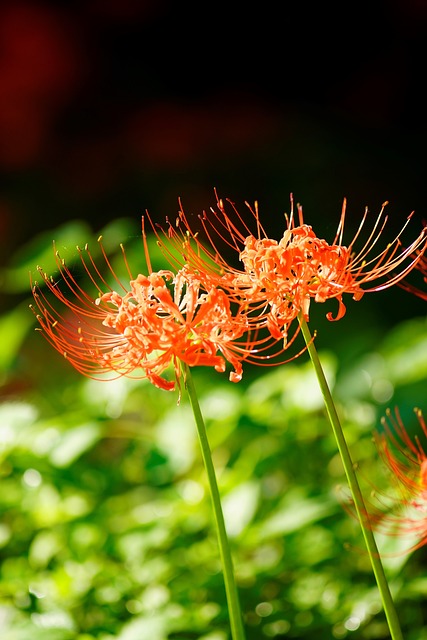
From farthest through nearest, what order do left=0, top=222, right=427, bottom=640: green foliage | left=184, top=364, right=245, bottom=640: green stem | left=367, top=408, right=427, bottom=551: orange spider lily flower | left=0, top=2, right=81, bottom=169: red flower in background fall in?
left=0, top=2, right=81, bottom=169: red flower in background → left=0, top=222, right=427, bottom=640: green foliage → left=367, top=408, right=427, bottom=551: orange spider lily flower → left=184, top=364, right=245, bottom=640: green stem

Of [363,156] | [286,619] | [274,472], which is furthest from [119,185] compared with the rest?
[286,619]

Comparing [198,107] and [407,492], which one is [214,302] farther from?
[198,107]

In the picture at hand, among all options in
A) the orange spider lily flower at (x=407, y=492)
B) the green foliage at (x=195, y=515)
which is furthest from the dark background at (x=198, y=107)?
the orange spider lily flower at (x=407, y=492)

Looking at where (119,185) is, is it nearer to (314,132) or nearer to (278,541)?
(314,132)

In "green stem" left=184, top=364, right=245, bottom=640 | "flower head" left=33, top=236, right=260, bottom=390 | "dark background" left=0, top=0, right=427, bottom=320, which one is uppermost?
"dark background" left=0, top=0, right=427, bottom=320

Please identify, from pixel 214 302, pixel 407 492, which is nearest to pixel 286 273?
pixel 214 302

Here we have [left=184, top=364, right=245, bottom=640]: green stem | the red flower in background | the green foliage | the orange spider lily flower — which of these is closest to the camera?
[left=184, top=364, right=245, bottom=640]: green stem

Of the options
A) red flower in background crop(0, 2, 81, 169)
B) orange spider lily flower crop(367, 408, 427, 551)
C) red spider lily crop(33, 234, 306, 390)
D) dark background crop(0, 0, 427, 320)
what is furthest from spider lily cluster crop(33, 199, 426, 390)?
red flower in background crop(0, 2, 81, 169)

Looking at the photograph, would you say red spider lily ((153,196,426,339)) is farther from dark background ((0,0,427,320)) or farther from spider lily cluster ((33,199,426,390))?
dark background ((0,0,427,320))
